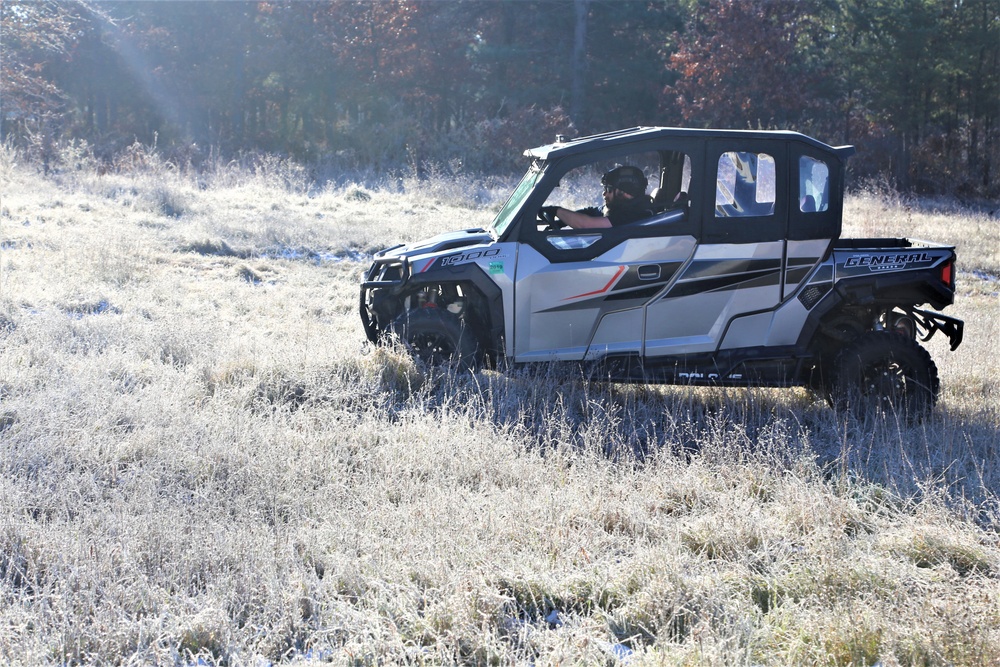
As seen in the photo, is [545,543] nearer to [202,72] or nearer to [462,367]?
[462,367]

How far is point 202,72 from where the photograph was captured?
34.6 metres

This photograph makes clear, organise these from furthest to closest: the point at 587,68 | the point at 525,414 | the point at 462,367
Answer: the point at 587,68
the point at 462,367
the point at 525,414

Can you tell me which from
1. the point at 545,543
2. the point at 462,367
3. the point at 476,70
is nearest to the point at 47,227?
the point at 462,367

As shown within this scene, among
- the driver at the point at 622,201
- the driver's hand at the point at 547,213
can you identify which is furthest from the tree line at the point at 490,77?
the driver at the point at 622,201

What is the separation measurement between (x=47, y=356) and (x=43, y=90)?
22833mm

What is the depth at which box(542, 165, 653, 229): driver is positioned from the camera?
6.70 metres

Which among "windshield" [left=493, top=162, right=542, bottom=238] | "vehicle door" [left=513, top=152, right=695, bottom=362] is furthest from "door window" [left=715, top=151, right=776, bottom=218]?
"windshield" [left=493, top=162, right=542, bottom=238]

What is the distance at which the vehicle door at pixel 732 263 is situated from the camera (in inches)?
249

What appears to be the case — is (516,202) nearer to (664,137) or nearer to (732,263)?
(664,137)

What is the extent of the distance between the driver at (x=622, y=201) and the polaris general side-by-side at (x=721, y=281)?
195mm

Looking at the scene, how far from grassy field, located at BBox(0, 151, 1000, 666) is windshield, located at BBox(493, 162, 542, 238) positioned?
1147mm

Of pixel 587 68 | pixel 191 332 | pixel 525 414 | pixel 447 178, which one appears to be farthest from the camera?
pixel 587 68

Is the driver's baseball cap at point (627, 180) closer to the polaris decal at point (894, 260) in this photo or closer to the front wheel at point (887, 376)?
the polaris decal at point (894, 260)

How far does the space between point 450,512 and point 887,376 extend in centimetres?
341
